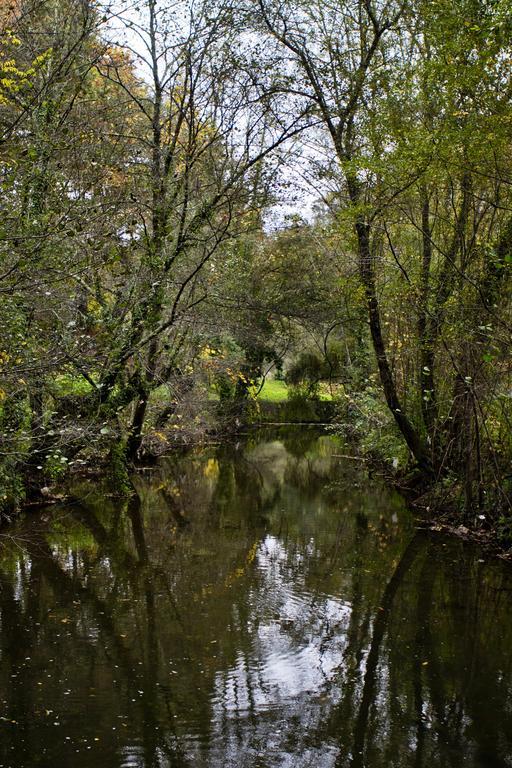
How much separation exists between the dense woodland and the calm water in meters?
1.62

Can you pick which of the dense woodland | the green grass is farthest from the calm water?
the green grass

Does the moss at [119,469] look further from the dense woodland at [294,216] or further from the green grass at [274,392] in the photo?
the green grass at [274,392]

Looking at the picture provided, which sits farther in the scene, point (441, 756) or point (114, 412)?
point (114, 412)

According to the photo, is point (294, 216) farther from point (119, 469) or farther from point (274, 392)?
point (274, 392)

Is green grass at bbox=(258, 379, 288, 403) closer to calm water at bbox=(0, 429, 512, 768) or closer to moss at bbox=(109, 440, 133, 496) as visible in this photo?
moss at bbox=(109, 440, 133, 496)

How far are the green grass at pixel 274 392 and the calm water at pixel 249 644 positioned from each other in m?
21.3

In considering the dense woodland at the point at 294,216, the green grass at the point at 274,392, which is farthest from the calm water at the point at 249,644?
the green grass at the point at 274,392

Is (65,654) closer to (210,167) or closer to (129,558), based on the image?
(129,558)

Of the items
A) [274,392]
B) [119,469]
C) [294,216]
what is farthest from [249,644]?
[274,392]

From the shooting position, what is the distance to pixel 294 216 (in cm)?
1597

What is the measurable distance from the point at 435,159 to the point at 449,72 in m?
1.27

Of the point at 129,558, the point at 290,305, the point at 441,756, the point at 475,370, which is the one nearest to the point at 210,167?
the point at 290,305

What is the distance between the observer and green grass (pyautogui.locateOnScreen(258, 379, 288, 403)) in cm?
3489

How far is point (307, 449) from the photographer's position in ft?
81.1
